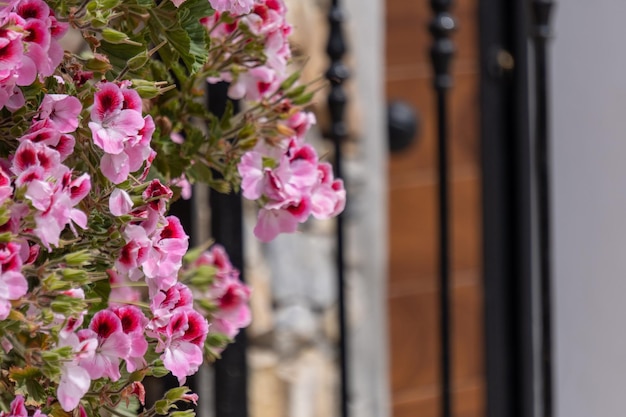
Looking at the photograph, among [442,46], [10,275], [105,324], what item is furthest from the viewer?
[442,46]

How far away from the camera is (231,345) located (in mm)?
1488

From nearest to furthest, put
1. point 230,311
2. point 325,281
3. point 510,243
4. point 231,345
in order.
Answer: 1. point 230,311
2. point 231,345
3. point 510,243
4. point 325,281

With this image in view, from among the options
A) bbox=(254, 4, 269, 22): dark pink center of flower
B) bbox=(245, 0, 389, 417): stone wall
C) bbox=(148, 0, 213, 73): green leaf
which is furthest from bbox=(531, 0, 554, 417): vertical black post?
bbox=(148, 0, 213, 73): green leaf

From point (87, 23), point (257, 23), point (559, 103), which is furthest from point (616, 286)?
point (87, 23)

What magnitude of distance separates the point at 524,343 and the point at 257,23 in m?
1.13

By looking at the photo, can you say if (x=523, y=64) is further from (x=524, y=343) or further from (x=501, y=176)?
(x=524, y=343)

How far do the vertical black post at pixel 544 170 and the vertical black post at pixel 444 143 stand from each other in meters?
0.15

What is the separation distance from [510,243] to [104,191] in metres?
1.33

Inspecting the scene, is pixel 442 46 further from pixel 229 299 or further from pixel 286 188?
pixel 286 188

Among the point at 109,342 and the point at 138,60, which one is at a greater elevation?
the point at 138,60

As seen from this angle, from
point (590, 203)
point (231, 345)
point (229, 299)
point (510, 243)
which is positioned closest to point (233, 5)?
point (229, 299)

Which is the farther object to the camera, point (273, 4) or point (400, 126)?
point (400, 126)

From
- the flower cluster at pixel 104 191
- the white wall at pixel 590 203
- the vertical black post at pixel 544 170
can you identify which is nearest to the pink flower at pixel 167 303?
the flower cluster at pixel 104 191

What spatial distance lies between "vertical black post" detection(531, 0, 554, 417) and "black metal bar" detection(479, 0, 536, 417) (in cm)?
14
